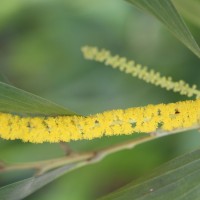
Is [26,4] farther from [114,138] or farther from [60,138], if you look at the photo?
[60,138]

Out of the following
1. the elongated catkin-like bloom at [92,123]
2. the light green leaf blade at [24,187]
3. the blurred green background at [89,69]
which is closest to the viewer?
the elongated catkin-like bloom at [92,123]

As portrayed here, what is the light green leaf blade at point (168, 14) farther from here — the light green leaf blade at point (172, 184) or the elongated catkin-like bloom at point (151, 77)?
the light green leaf blade at point (172, 184)

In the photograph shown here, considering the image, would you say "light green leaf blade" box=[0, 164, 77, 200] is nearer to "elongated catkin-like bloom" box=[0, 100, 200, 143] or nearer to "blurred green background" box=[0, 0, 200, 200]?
"elongated catkin-like bloom" box=[0, 100, 200, 143]

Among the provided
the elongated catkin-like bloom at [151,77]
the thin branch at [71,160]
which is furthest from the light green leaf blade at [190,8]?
the thin branch at [71,160]

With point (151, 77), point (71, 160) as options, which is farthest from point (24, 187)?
point (151, 77)

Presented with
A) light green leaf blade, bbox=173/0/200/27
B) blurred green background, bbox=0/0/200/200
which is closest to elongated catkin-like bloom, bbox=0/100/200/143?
light green leaf blade, bbox=173/0/200/27

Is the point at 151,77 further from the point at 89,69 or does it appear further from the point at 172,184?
the point at 89,69
